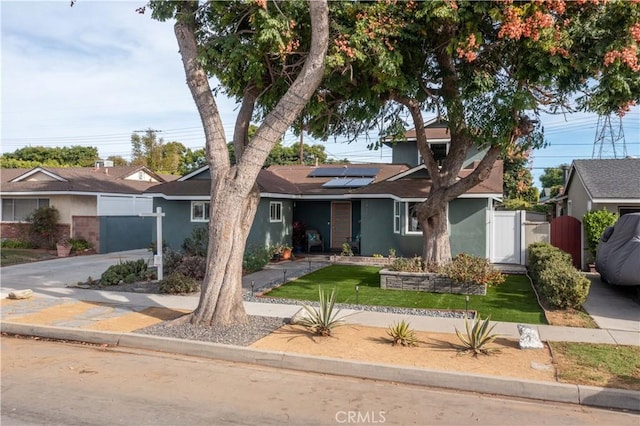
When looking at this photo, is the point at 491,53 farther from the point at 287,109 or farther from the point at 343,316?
the point at 343,316

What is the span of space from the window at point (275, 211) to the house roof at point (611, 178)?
11612mm

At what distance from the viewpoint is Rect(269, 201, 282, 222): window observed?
19641 millimetres

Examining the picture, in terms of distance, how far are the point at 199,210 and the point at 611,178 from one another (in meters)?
15.4

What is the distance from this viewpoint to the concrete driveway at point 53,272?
1334cm

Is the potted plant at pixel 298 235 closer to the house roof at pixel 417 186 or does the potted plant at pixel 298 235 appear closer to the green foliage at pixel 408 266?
the house roof at pixel 417 186

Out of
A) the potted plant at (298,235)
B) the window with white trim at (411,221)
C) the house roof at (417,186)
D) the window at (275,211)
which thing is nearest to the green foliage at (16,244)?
the window at (275,211)

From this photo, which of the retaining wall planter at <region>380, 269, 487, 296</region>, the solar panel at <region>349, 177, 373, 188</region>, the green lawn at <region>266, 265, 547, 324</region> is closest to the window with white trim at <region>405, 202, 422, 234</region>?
the solar panel at <region>349, 177, 373, 188</region>

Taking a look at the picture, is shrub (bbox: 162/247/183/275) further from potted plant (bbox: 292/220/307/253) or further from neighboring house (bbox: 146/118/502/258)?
potted plant (bbox: 292/220/307/253)

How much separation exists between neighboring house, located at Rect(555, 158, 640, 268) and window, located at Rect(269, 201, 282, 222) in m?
11.5

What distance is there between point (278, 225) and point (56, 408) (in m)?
15.0

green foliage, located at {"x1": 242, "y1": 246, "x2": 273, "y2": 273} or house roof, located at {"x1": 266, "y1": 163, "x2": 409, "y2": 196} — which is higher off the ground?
house roof, located at {"x1": 266, "y1": 163, "x2": 409, "y2": 196}

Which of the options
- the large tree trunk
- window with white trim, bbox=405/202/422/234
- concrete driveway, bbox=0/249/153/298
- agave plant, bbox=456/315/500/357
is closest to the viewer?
agave plant, bbox=456/315/500/357

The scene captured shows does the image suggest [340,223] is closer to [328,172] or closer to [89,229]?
[328,172]

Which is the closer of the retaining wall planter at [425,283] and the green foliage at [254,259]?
the retaining wall planter at [425,283]
